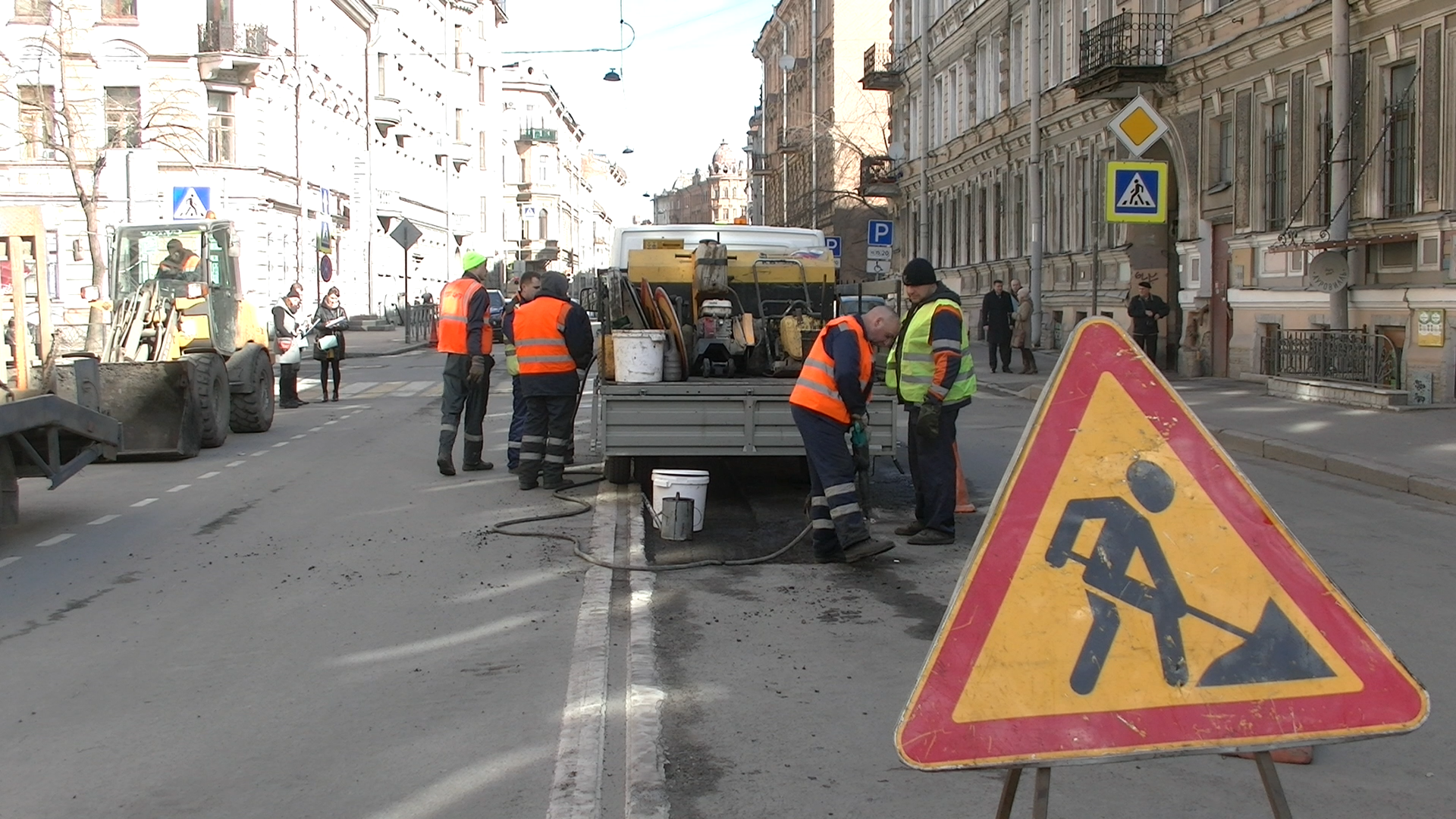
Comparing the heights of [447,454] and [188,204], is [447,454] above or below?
below

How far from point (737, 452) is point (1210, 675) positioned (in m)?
6.71

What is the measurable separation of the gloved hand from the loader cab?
34.1 ft

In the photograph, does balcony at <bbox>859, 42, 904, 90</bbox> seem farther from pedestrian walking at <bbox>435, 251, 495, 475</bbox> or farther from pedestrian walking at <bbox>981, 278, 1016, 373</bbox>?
pedestrian walking at <bbox>435, 251, 495, 475</bbox>

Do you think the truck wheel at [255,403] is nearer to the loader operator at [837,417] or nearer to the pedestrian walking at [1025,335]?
the loader operator at [837,417]

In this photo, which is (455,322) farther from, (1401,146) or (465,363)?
(1401,146)

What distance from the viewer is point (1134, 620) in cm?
361

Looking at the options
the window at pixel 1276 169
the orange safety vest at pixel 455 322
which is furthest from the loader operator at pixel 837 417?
the window at pixel 1276 169

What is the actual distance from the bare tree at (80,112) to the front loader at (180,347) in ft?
61.4

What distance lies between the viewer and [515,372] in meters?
Answer: 11.7

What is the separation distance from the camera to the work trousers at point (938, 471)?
349 inches

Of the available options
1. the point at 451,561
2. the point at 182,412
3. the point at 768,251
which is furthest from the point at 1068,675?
the point at 182,412

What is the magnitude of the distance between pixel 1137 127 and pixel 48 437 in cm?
1262

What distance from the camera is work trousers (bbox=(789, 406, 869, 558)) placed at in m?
8.15

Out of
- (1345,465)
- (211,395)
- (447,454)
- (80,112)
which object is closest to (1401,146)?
(1345,465)
